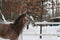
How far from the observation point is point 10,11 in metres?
12.4

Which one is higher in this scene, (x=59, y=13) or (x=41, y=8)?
(x=41, y=8)

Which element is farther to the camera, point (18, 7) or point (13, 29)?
point (18, 7)

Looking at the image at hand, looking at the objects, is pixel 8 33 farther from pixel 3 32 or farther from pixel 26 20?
pixel 26 20

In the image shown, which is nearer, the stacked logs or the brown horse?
the brown horse

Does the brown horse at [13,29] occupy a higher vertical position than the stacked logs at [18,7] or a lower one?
higher

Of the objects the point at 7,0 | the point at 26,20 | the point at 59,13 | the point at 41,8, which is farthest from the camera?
the point at 59,13

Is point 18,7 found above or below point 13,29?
below

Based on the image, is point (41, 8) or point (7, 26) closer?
point (7, 26)

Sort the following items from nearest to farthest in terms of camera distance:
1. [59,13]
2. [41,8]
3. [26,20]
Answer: [26,20] → [41,8] → [59,13]

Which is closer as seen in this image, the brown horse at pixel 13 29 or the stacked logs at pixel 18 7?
the brown horse at pixel 13 29

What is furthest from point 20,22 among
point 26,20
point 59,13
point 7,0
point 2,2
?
point 59,13

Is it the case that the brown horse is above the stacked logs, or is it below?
above

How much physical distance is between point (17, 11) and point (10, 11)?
0.42m

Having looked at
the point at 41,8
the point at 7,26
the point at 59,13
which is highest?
the point at 7,26
